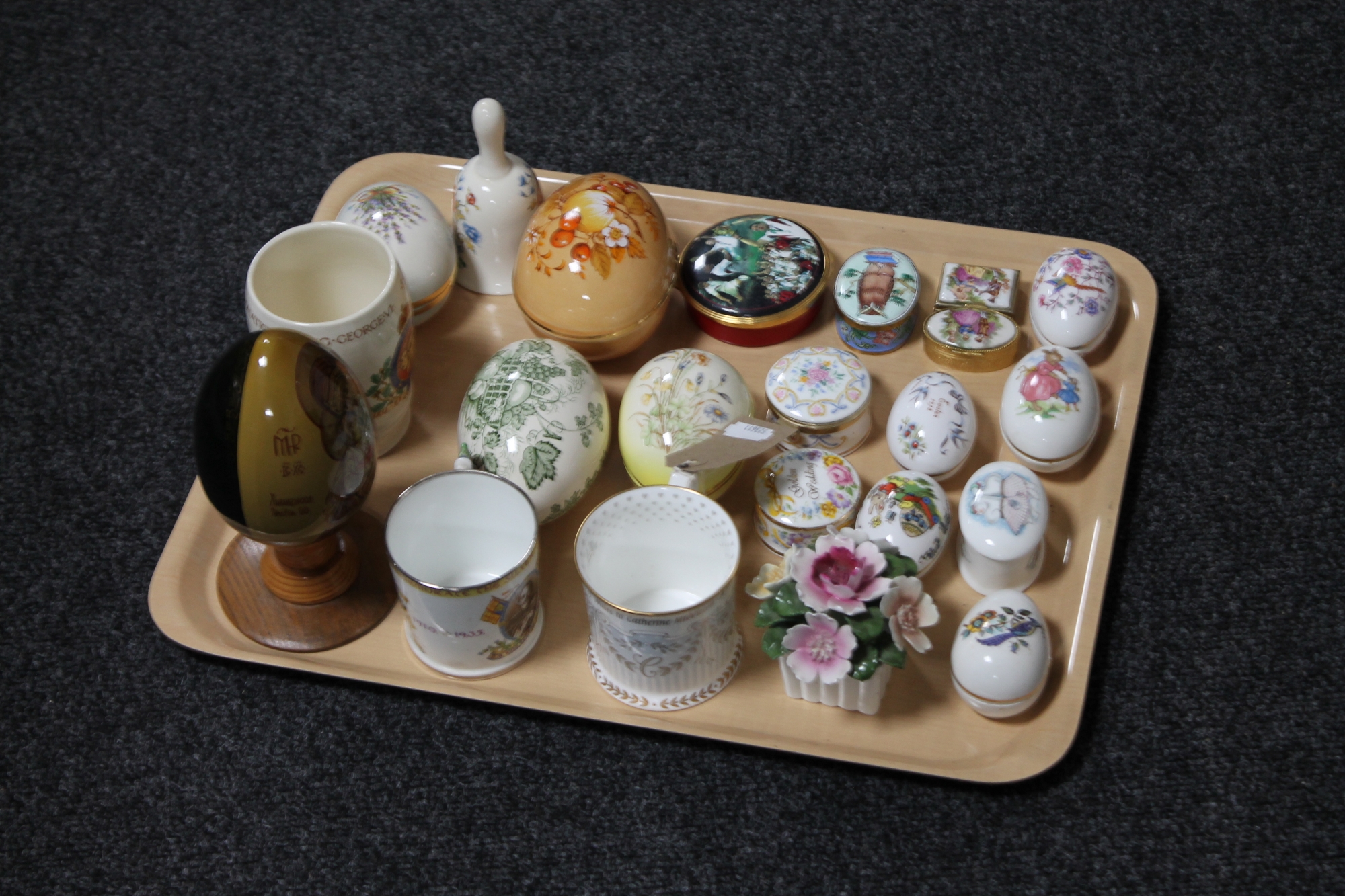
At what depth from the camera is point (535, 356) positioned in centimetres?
98

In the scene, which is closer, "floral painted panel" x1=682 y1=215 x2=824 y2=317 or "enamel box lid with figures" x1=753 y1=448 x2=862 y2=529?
"enamel box lid with figures" x1=753 y1=448 x2=862 y2=529

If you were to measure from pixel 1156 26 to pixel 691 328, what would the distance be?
76 cm

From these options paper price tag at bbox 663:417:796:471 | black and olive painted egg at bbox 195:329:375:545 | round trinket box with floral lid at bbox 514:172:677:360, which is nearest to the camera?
black and olive painted egg at bbox 195:329:375:545

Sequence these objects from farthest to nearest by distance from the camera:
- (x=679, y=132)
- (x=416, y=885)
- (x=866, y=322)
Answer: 1. (x=679, y=132)
2. (x=866, y=322)
3. (x=416, y=885)

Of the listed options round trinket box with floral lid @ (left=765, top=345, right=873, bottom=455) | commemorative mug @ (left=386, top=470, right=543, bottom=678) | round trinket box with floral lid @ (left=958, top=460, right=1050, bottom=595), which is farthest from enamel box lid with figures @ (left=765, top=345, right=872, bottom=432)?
commemorative mug @ (left=386, top=470, right=543, bottom=678)

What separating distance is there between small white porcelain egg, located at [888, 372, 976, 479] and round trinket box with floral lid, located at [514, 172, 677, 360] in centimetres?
21

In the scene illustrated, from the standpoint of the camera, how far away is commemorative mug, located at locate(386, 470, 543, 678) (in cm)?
87

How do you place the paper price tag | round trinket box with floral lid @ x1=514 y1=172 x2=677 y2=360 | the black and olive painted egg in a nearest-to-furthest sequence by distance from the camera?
the black and olive painted egg
the paper price tag
round trinket box with floral lid @ x1=514 y1=172 x2=677 y2=360

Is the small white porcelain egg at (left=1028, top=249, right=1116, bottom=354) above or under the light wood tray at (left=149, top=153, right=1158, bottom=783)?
above

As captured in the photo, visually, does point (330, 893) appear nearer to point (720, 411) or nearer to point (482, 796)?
point (482, 796)

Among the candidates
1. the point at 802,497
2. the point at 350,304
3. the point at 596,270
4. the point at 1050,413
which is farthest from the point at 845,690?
the point at 350,304

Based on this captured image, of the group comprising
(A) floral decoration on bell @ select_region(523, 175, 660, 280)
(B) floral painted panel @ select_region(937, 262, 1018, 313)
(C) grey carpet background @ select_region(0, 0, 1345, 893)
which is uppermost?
(A) floral decoration on bell @ select_region(523, 175, 660, 280)

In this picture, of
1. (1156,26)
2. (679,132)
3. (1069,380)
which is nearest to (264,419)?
(1069,380)

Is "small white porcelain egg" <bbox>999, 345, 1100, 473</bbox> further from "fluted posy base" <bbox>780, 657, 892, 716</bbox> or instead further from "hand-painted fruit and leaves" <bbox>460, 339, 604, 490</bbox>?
"hand-painted fruit and leaves" <bbox>460, 339, 604, 490</bbox>
